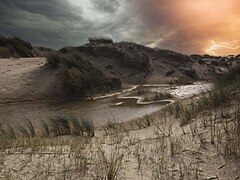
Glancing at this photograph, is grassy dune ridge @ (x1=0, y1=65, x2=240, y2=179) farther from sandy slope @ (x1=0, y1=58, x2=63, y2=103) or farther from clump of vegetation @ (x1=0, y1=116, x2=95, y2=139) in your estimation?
sandy slope @ (x1=0, y1=58, x2=63, y2=103)

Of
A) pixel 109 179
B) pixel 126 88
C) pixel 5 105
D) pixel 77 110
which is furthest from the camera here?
pixel 126 88

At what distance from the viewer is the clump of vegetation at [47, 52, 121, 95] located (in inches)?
495

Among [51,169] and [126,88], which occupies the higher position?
[126,88]

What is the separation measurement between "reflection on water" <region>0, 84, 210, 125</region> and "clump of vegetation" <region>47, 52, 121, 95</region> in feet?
4.25

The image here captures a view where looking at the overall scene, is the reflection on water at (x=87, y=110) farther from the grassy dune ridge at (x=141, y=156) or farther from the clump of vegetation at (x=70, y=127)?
the grassy dune ridge at (x=141, y=156)

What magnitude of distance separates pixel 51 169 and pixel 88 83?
9698 millimetres

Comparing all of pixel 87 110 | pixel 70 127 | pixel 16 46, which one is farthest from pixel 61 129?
pixel 16 46

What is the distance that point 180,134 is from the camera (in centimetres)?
460

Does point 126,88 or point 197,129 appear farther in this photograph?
point 126,88

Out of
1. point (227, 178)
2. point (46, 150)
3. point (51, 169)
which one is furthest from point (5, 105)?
point (227, 178)

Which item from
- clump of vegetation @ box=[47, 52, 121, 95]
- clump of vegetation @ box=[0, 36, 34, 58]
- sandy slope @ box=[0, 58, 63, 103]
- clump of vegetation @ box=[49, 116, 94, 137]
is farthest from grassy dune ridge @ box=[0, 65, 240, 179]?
clump of vegetation @ box=[0, 36, 34, 58]

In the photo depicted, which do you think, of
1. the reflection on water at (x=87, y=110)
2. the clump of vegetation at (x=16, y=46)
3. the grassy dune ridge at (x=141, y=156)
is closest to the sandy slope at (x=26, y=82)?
the reflection on water at (x=87, y=110)

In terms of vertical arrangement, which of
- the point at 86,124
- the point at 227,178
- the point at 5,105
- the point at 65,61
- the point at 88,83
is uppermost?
the point at 65,61

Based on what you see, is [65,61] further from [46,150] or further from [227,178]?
[227,178]
